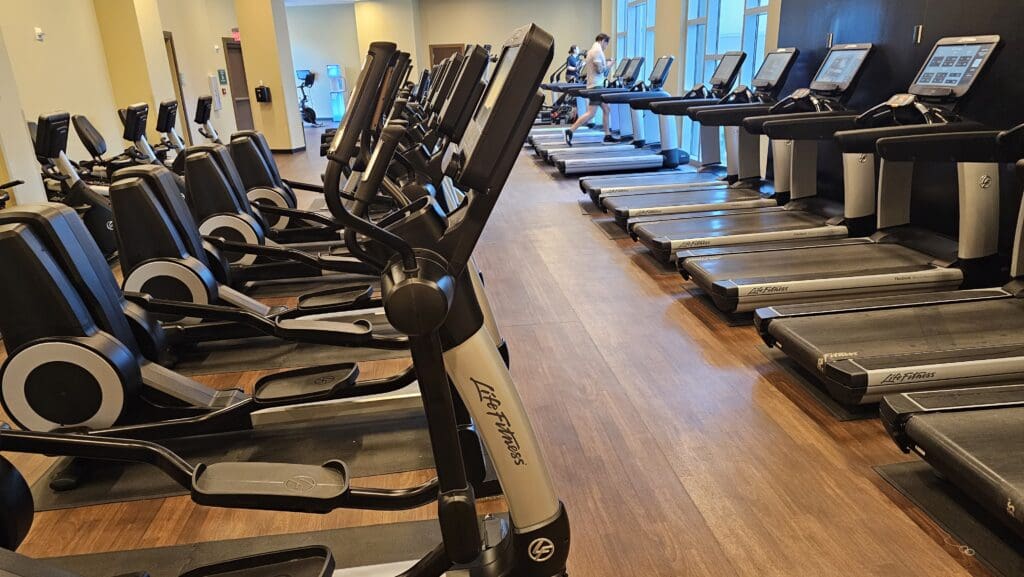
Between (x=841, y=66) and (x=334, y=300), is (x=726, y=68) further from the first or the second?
(x=334, y=300)

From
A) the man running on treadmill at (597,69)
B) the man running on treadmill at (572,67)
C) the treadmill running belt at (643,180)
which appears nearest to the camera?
the treadmill running belt at (643,180)

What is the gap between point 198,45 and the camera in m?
11.4

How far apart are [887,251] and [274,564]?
3.64 meters

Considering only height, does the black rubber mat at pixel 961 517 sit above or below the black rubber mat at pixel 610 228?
below

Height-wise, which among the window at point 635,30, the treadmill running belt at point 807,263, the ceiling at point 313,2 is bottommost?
the treadmill running belt at point 807,263

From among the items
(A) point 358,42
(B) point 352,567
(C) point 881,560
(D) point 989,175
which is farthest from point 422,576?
(A) point 358,42

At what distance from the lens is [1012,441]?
193cm

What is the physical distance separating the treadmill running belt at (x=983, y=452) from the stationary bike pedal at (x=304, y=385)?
6.53 feet

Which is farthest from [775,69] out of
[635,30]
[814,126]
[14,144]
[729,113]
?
[635,30]

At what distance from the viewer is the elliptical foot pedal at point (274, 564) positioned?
65.8 inches

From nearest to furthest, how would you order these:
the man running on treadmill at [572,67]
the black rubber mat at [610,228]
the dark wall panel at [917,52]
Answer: the dark wall panel at [917,52], the black rubber mat at [610,228], the man running on treadmill at [572,67]

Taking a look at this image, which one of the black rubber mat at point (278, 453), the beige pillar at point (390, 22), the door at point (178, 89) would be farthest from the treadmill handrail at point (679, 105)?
the beige pillar at point (390, 22)

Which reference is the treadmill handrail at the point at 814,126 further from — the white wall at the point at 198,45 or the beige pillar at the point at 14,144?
the white wall at the point at 198,45

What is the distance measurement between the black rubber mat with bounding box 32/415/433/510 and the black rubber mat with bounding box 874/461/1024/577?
1.61m
